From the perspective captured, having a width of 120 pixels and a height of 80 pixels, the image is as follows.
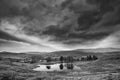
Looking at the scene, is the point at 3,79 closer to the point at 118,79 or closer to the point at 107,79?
the point at 107,79

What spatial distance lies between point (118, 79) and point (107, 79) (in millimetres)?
2789

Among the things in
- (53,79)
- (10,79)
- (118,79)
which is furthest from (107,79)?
(10,79)

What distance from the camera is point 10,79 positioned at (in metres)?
31.7

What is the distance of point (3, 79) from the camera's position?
31.2 m

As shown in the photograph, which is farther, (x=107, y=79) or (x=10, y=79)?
(x=10, y=79)

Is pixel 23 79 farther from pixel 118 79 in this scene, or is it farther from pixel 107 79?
pixel 118 79

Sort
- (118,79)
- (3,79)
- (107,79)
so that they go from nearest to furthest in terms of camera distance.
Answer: (118,79) < (107,79) < (3,79)

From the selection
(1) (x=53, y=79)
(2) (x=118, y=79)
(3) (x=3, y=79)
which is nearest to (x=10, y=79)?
(3) (x=3, y=79)

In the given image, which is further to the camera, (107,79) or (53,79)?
(53,79)

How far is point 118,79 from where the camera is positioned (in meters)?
26.3

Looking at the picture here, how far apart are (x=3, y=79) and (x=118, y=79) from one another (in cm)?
3069

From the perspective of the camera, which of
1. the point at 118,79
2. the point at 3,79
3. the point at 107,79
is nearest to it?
the point at 118,79

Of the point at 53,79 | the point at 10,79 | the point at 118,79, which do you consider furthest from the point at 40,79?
the point at 118,79

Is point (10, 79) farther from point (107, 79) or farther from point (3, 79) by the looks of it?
point (107, 79)
